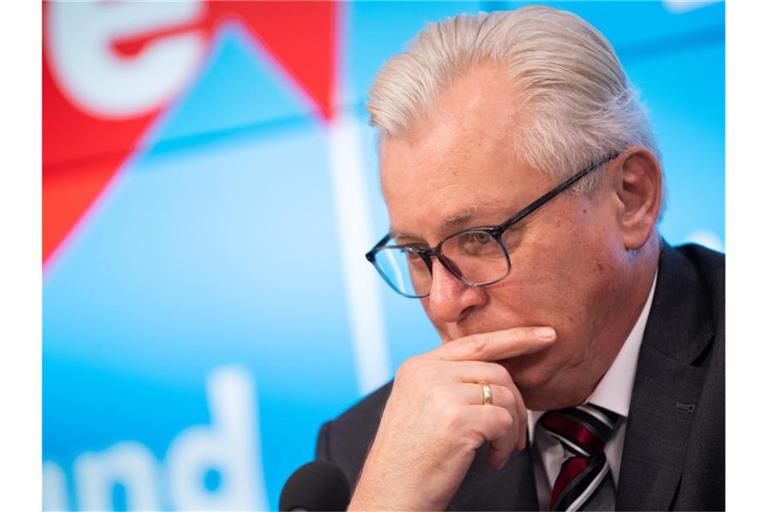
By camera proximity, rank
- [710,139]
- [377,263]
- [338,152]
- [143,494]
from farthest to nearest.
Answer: [143,494] → [338,152] → [710,139] → [377,263]

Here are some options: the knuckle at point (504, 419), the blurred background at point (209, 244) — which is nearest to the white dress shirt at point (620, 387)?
the knuckle at point (504, 419)

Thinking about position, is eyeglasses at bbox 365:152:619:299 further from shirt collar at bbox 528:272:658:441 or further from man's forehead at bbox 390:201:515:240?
shirt collar at bbox 528:272:658:441

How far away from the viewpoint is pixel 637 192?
1.50 meters

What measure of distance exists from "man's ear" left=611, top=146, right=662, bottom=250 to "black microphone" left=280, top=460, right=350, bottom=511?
2.00 ft

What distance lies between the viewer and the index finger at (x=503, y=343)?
1390mm

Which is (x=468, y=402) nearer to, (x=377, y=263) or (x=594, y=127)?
(x=377, y=263)

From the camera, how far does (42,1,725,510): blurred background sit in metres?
2.48

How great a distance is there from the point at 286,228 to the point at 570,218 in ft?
4.44

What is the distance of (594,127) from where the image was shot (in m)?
1.44

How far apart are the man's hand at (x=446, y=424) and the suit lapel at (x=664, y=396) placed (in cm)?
18

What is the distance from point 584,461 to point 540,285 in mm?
314

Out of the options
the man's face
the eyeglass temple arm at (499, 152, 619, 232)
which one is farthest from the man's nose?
the eyeglass temple arm at (499, 152, 619, 232)
